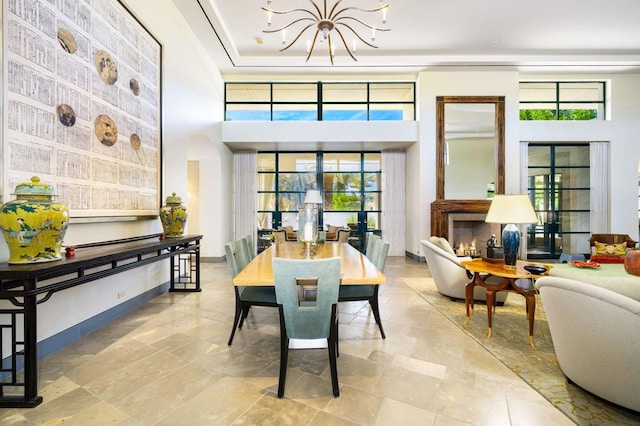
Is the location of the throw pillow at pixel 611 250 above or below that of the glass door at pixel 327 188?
below

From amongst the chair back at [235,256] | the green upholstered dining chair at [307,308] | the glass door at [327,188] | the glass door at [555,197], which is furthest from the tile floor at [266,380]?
the glass door at [555,197]

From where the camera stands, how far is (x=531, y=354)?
2.41 m

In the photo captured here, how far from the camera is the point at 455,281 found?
375cm

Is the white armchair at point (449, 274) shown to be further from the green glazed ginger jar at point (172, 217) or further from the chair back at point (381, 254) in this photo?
the green glazed ginger jar at point (172, 217)

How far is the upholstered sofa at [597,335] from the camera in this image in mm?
1523

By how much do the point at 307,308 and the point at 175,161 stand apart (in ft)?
11.6

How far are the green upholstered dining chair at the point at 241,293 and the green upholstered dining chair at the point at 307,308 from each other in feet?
1.54

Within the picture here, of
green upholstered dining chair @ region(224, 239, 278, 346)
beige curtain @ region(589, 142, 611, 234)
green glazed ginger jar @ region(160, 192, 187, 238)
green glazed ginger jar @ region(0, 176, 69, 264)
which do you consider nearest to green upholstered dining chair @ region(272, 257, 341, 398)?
green upholstered dining chair @ region(224, 239, 278, 346)

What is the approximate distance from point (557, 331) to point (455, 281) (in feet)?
6.07

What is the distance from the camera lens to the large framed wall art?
2031 millimetres

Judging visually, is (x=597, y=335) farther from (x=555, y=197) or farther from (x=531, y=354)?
(x=555, y=197)

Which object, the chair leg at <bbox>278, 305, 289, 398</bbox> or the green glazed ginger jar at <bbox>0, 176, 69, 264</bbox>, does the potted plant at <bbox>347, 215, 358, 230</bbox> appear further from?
the green glazed ginger jar at <bbox>0, 176, 69, 264</bbox>

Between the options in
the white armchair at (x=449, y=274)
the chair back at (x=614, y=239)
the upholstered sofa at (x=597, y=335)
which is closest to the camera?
the upholstered sofa at (x=597, y=335)

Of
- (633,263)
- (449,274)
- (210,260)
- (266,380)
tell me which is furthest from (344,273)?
(210,260)
